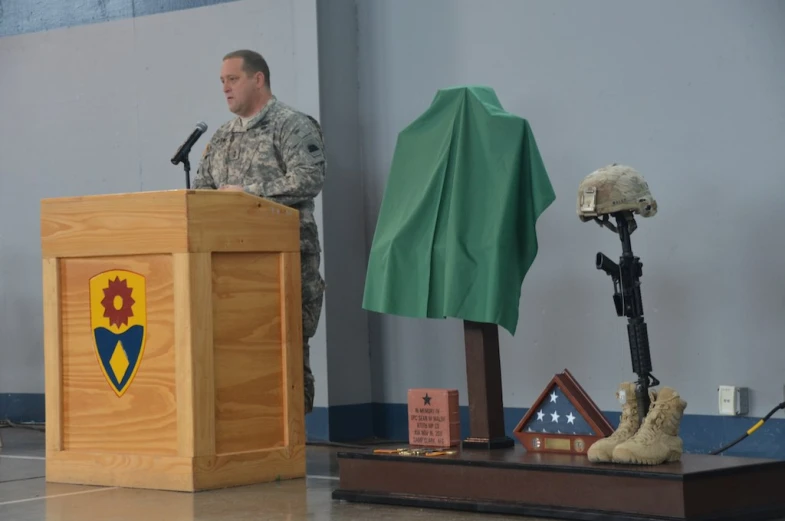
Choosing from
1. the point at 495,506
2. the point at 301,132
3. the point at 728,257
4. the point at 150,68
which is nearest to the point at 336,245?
the point at 301,132

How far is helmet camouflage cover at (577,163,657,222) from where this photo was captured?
3.37 meters

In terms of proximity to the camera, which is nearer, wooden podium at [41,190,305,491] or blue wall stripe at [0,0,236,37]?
wooden podium at [41,190,305,491]

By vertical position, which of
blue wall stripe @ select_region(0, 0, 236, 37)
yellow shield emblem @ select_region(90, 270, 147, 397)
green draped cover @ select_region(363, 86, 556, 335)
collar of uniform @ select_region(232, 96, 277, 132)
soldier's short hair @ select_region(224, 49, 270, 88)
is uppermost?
blue wall stripe @ select_region(0, 0, 236, 37)

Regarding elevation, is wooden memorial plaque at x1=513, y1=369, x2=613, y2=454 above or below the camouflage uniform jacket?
below

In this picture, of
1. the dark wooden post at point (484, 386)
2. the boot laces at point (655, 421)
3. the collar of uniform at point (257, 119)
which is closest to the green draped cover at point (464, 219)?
the dark wooden post at point (484, 386)

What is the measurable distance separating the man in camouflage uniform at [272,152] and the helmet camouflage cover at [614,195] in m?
1.27

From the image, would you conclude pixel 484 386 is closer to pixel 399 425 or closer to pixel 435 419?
pixel 435 419

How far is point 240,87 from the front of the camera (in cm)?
450

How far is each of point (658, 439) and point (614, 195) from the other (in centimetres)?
69

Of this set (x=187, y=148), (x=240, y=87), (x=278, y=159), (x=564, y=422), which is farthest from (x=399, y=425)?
(x=564, y=422)

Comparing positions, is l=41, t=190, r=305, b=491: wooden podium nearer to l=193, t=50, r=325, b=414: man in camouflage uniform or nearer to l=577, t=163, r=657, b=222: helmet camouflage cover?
l=193, t=50, r=325, b=414: man in camouflage uniform

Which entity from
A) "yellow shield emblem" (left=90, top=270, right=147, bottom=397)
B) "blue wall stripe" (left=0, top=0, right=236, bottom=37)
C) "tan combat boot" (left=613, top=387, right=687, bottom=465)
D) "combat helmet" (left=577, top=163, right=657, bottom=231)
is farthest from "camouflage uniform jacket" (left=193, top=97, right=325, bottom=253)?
"tan combat boot" (left=613, top=387, right=687, bottom=465)

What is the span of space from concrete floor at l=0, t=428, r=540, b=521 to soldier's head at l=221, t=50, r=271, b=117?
4.44ft

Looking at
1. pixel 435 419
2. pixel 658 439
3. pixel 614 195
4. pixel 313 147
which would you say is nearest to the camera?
pixel 658 439
